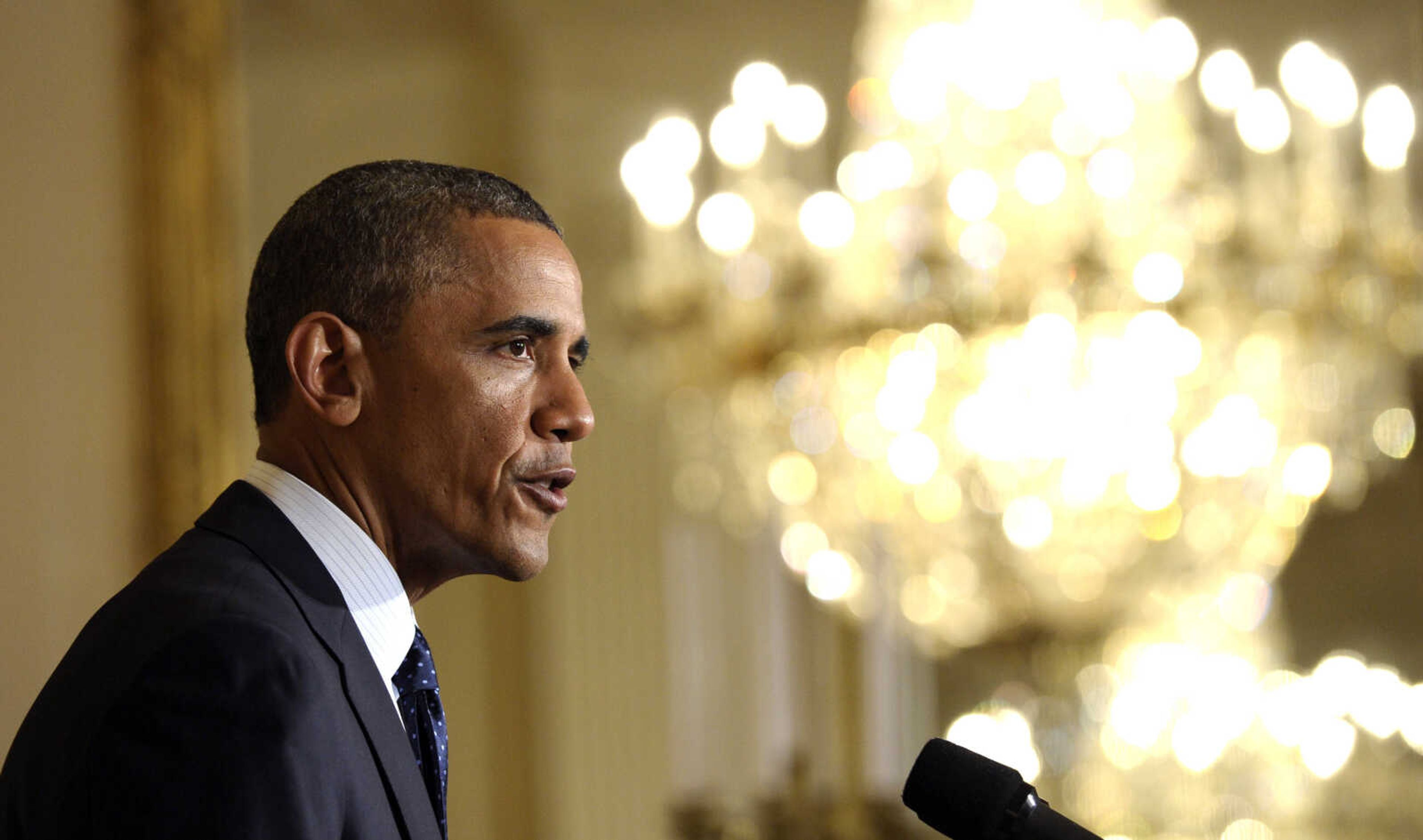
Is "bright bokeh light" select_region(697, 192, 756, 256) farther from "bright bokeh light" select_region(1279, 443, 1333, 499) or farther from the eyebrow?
the eyebrow

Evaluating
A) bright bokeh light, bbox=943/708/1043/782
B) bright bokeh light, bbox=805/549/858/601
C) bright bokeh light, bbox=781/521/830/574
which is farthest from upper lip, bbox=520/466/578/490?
bright bokeh light, bbox=781/521/830/574

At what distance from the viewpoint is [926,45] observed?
3.02 meters

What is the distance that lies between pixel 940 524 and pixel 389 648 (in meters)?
2.11

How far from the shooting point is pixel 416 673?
143cm

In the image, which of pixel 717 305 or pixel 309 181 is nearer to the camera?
pixel 717 305

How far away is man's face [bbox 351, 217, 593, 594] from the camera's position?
1386mm

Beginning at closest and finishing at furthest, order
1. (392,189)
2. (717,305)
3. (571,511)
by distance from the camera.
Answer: (392,189) → (717,305) → (571,511)

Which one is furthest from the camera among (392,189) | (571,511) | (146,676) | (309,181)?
(571,511)

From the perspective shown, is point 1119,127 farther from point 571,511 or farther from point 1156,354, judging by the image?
point 571,511

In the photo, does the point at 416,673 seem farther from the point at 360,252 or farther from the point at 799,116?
the point at 799,116

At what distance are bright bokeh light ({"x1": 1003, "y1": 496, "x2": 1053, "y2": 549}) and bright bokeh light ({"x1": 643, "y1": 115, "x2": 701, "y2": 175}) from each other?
1079mm

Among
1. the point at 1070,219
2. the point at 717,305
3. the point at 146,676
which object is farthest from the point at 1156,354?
the point at 146,676

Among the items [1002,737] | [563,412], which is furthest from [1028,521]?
[563,412]

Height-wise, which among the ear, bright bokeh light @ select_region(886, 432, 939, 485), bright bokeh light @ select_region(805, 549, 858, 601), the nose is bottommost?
bright bokeh light @ select_region(805, 549, 858, 601)
